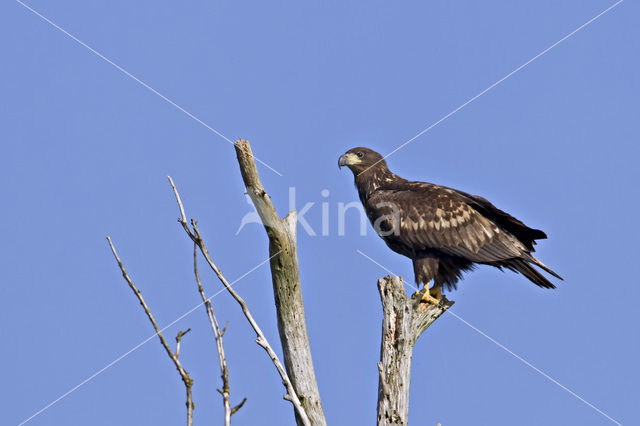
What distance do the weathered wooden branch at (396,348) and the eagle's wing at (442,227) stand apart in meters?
2.40

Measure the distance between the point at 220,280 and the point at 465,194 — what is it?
18.3ft

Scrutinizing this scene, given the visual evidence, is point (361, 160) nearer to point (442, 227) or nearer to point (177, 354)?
point (442, 227)

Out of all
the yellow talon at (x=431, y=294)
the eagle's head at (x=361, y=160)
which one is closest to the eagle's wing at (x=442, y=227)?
the yellow talon at (x=431, y=294)

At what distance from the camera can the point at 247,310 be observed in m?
5.14

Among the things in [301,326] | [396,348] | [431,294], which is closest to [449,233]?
[431,294]

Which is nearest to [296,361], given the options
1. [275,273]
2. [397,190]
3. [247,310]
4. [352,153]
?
[275,273]

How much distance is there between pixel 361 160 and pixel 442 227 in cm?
170

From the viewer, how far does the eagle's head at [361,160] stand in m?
10.7

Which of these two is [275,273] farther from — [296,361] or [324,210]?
[324,210]

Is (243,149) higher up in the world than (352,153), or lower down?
lower down

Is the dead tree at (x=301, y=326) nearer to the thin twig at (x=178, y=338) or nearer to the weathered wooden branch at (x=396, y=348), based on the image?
the weathered wooden branch at (x=396, y=348)

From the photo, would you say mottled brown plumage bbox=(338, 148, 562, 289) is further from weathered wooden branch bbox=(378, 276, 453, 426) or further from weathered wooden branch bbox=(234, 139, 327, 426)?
weathered wooden branch bbox=(234, 139, 327, 426)

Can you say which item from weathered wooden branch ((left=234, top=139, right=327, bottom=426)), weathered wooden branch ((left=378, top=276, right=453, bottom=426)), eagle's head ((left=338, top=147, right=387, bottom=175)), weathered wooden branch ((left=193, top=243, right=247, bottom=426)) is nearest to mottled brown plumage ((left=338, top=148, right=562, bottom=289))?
eagle's head ((left=338, top=147, right=387, bottom=175))

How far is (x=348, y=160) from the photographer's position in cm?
1069
